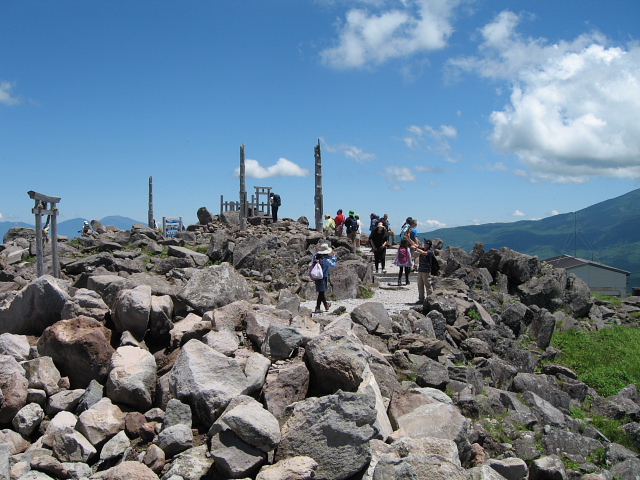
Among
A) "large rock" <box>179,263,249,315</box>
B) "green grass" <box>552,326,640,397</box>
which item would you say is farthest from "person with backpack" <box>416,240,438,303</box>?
"large rock" <box>179,263,249,315</box>

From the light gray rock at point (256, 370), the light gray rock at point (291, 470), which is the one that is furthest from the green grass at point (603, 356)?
the light gray rock at point (291, 470)

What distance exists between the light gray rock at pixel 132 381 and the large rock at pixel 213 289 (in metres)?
2.00

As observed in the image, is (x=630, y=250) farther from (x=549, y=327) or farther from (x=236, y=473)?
(x=236, y=473)

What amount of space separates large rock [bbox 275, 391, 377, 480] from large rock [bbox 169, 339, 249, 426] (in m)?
0.95

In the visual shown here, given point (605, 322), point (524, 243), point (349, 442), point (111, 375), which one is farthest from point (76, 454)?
point (524, 243)

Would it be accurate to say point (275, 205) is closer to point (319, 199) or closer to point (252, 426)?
point (319, 199)

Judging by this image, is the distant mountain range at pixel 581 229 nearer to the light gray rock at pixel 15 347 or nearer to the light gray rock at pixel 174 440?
the light gray rock at pixel 15 347

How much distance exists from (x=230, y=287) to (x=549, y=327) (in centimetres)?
1073

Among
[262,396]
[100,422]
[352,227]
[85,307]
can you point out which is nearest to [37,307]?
[85,307]

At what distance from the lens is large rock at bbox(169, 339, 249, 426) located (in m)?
6.74

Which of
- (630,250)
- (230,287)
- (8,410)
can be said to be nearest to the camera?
(8,410)

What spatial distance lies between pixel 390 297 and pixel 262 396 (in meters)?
10.7

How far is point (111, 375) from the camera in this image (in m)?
7.35

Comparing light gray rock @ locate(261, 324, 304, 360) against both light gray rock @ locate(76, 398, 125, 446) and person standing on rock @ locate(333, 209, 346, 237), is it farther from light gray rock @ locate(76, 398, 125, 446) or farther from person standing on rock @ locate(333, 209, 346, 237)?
person standing on rock @ locate(333, 209, 346, 237)
